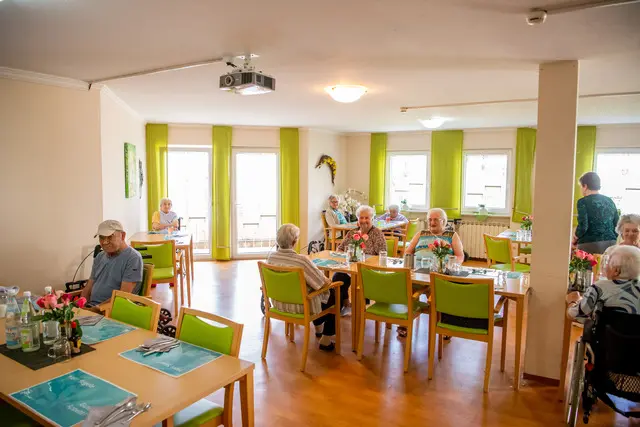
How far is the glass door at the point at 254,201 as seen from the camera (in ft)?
25.9

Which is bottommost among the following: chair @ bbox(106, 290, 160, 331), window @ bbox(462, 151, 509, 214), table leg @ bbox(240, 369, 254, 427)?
table leg @ bbox(240, 369, 254, 427)

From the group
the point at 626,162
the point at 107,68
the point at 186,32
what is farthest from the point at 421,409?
the point at 626,162

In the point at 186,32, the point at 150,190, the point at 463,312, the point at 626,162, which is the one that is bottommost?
the point at 463,312

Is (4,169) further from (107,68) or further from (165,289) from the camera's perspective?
(165,289)

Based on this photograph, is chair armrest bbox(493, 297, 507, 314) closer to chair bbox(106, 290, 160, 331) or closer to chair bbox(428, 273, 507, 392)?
chair bbox(428, 273, 507, 392)

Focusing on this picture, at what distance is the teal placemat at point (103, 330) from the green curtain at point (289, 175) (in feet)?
18.3

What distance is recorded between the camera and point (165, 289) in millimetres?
5906

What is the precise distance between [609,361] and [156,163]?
22.2 feet

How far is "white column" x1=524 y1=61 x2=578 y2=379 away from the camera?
10.3 ft

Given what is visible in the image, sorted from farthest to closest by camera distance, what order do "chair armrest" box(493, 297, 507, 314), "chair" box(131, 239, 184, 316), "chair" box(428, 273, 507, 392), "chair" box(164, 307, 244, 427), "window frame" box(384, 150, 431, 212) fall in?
"window frame" box(384, 150, 431, 212), "chair" box(131, 239, 184, 316), "chair armrest" box(493, 297, 507, 314), "chair" box(428, 273, 507, 392), "chair" box(164, 307, 244, 427)

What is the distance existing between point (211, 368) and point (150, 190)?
6.02 metres

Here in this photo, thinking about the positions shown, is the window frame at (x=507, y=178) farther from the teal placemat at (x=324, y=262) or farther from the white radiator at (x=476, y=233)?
the teal placemat at (x=324, y=262)

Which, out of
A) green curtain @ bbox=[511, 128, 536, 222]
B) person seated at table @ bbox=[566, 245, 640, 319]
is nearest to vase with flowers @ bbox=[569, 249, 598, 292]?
person seated at table @ bbox=[566, 245, 640, 319]

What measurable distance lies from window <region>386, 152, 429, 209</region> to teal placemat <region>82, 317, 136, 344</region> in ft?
A: 23.0
